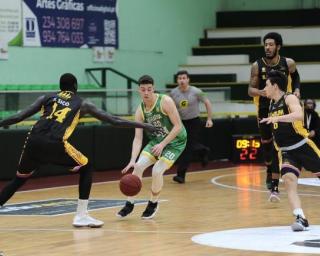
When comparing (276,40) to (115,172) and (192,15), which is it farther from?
(192,15)

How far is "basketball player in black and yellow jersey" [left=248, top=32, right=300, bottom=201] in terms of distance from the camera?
41.9 feet

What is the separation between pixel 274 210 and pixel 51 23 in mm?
10629

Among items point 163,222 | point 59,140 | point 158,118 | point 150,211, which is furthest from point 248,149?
point 59,140

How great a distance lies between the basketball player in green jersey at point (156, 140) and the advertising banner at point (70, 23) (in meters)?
9.74

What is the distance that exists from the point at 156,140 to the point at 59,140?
5.35ft

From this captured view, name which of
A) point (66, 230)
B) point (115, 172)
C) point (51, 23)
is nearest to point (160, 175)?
point (66, 230)

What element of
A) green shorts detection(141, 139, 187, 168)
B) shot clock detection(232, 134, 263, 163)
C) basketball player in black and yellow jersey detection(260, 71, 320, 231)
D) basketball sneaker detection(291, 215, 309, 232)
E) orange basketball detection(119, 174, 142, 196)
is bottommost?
shot clock detection(232, 134, 263, 163)

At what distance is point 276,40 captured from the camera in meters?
12.7

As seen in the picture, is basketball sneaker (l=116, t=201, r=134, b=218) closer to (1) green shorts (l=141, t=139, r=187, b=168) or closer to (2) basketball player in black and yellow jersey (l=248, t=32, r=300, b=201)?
(1) green shorts (l=141, t=139, r=187, b=168)

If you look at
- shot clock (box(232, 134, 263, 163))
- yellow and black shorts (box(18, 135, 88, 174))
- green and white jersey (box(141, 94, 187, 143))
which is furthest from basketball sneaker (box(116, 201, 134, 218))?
shot clock (box(232, 134, 263, 163))

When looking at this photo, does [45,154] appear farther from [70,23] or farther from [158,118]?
[70,23]

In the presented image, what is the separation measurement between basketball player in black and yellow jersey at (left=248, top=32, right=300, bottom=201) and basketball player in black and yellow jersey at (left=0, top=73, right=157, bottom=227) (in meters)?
3.02

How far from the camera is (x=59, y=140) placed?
10594 mm

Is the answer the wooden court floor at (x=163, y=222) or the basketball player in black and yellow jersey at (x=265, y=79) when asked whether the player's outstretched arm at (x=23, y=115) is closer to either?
the wooden court floor at (x=163, y=222)
